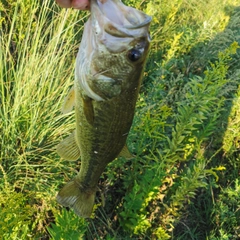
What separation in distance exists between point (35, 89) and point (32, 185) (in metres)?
0.75

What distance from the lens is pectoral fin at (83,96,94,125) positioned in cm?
152

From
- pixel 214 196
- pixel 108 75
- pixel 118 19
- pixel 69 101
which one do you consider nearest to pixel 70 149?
pixel 69 101

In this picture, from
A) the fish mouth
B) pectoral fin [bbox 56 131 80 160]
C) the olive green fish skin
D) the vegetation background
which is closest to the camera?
the fish mouth

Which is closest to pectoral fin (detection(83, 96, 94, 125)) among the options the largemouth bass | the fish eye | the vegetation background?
the largemouth bass

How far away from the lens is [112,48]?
1.40 meters

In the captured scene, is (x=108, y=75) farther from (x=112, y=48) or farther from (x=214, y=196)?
(x=214, y=196)

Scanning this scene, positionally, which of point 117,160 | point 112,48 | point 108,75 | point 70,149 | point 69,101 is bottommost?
point 117,160

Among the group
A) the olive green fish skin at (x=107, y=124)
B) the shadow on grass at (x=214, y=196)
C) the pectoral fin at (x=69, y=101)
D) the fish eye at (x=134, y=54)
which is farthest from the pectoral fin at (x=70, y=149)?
the shadow on grass at (x=214, y=196)

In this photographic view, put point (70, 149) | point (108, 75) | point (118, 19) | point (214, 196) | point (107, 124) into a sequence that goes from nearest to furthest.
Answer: point (118, 19) < point (108, 75) < point (107, 124) < point (70, 149) < point (214, 196)

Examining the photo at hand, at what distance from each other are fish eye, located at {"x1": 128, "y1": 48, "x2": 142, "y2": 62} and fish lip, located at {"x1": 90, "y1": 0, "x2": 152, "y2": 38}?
0.08 meters

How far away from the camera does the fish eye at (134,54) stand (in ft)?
4.59

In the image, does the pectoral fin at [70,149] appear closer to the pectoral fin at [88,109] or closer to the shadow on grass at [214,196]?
the pectoral fin at [88,109]

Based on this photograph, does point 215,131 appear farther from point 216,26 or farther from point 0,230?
point 0,230

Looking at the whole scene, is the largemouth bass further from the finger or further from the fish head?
the finger
